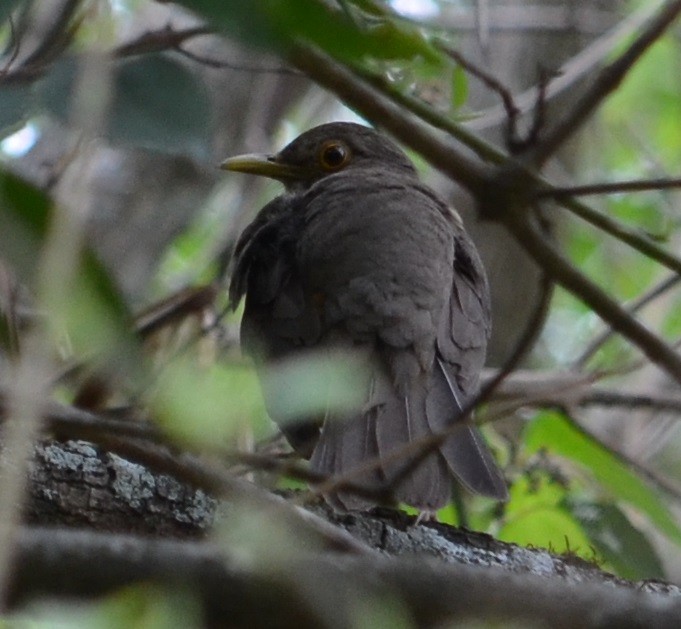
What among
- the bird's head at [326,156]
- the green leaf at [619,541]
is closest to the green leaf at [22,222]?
the green leaf at [619,541]

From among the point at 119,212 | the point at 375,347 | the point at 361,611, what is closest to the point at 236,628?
the point at 361,611

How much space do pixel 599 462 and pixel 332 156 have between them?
220 cm

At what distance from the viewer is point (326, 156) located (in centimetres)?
613

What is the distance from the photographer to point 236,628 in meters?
1.68

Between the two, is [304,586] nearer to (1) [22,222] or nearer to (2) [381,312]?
(1) [22,222]

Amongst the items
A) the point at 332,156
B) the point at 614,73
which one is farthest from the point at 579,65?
the point at 614,73

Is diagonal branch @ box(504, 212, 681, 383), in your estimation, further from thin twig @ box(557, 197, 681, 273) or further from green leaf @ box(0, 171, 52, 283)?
green leaf @ box(0, 171, 52, 283)

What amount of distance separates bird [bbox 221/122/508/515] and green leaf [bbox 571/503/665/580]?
2.13 feet

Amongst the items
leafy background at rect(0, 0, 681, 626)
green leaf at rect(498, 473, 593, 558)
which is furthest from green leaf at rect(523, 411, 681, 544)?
green leaf at rect(498, 473, 593, 558)

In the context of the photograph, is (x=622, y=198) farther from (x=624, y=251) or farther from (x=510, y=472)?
(x=510, y=472)

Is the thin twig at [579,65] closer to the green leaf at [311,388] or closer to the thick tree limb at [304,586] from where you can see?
the green leaf at [311,388]

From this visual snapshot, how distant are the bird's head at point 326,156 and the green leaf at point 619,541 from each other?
2.00m

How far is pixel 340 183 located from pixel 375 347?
1.09 m

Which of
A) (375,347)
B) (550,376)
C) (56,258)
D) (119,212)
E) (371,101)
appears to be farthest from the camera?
(119,212)
